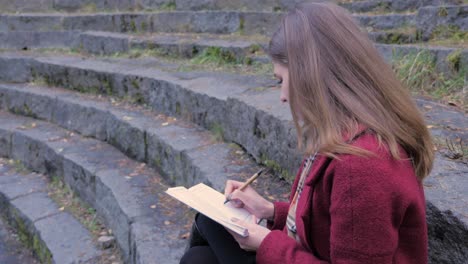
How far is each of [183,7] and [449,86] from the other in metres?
4.48

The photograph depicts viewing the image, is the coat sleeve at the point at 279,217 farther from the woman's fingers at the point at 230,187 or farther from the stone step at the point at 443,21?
the stone step at the point at 443,21

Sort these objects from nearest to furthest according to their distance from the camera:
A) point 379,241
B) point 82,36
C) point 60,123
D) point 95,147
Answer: point 379,241 → point 95,147 → point 60,123 → point 82,36

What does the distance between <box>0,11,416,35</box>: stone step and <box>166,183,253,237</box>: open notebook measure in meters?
3.50

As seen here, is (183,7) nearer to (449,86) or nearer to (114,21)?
(114,21)

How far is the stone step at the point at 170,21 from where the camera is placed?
511 cm

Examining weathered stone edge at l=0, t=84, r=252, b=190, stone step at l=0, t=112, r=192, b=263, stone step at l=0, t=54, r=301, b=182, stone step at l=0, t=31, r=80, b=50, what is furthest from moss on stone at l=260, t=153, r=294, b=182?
stone step at l=0, t=31, r=80, b=50

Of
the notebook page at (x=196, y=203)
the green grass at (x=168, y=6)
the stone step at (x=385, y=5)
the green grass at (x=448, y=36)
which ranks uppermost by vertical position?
the stone step at (x=385, y=5)

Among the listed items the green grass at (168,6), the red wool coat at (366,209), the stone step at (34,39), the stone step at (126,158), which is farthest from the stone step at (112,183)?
the green grass at (168,6)

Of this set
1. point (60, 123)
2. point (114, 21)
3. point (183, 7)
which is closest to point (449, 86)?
point (60, 123)

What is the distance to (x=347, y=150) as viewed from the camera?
1.30 m

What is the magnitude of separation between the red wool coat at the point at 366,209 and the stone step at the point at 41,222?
2.25 metres

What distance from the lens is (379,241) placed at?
1.27m

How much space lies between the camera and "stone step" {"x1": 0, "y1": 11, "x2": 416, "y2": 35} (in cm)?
511

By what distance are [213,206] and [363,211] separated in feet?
2.12
